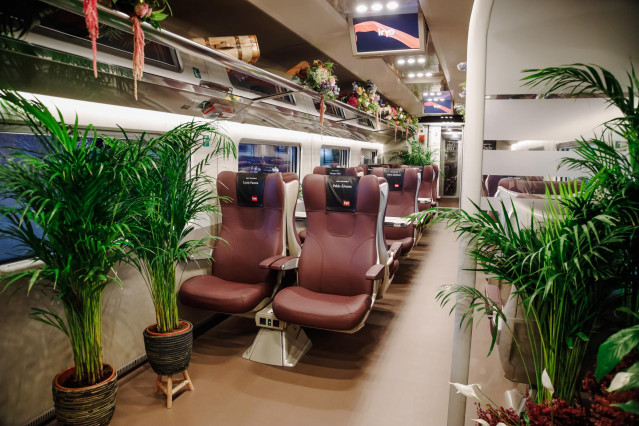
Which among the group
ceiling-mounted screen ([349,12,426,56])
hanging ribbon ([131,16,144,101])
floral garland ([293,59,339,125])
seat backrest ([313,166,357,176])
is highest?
ceiling-mounted screen ([349,12,426,56])

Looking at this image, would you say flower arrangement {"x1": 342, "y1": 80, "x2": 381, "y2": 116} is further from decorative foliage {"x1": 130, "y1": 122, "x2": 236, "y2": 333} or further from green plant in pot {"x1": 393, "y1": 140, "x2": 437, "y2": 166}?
decorative foliage {"x1": 130, "y1": 122, "x2": 236, "y2": 333}

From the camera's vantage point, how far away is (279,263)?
324 cm

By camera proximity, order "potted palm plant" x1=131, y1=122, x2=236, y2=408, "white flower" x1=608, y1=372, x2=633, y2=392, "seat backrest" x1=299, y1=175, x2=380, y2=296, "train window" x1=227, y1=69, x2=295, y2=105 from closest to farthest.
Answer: "white flower" x1=608, y1=372, x2=633, y2=392
"potted palm plant" x1=131, y1=122, x2=236, y2=408
"seat backrest" x1=299, y1=175, x2=380, y2=296
"train window" x1=227, y1=69, x2=295, y2=105

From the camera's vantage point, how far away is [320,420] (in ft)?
7.99

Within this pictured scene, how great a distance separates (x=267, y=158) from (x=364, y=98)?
2281 mm

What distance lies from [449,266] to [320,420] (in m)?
4.05

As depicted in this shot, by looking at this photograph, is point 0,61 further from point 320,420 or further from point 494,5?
point 320,420

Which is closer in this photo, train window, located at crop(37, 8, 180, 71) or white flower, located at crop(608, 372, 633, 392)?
white flower, located at crop(608, 372, 633, 392)

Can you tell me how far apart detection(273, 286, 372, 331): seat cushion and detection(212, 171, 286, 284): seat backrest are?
56 cm

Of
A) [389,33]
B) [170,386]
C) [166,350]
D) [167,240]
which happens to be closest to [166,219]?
[167,240]

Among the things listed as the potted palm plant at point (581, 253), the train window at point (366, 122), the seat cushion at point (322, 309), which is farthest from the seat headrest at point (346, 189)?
the train window at point (366, 122)

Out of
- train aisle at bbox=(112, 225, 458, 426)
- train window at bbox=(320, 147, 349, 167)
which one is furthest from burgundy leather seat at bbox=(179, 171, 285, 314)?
train window at bbox=(320, 147, 349, 167)

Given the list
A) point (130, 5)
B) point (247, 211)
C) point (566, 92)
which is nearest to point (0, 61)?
point (130, 5)

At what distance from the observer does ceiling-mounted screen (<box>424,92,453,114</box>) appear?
9.71 metres
